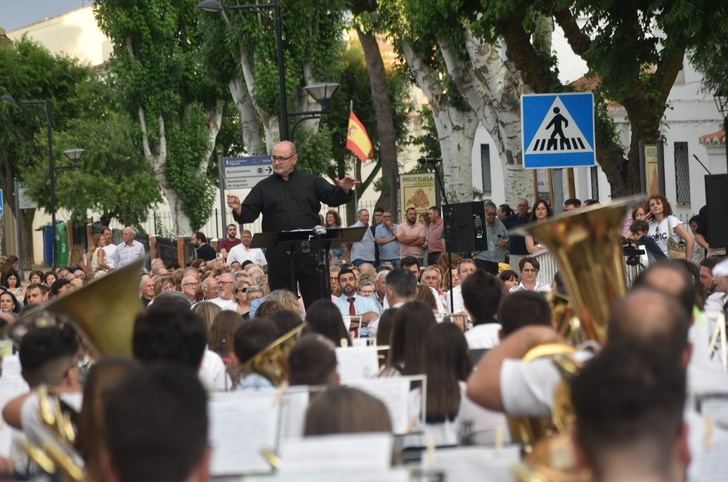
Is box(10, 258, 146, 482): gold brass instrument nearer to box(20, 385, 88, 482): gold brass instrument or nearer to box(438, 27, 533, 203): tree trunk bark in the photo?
box(20, 385, 88, 482): gold brass instrument

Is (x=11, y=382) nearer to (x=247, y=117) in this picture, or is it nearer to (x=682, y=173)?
(x=682, y=173)

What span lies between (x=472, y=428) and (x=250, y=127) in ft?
113

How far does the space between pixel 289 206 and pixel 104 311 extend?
7063 millimetres

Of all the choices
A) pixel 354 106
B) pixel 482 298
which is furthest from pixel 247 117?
pixel 482 298

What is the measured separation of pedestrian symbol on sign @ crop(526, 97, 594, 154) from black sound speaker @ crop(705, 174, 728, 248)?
5.81 feet

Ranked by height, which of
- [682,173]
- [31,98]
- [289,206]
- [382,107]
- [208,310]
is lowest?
[208,310]

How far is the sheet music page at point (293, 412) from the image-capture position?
5.34 metres

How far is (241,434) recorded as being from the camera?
16.5 feet

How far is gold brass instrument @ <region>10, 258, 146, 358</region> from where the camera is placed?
6.06 metres

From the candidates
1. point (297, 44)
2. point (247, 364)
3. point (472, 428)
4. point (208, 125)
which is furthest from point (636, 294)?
point (208, 125)

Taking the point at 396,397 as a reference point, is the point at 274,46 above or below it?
above

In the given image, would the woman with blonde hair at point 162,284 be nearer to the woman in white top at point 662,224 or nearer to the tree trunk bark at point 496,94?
the woman in white top at point 662,224

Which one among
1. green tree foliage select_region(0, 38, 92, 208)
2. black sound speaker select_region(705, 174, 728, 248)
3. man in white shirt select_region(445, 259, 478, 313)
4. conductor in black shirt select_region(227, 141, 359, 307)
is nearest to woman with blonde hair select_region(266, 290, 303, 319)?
conductor in black shirt select_region(227, 141, 359, 307)

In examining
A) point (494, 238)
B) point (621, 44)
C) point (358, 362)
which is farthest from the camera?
point (494, 238)
